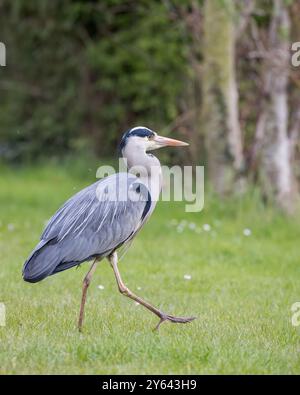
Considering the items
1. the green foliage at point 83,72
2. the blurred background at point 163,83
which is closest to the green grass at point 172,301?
the blurred background at point 163,83

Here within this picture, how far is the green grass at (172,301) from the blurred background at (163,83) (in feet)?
4.22

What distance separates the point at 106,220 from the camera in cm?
738

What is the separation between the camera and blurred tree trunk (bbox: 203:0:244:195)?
1423 centimetres

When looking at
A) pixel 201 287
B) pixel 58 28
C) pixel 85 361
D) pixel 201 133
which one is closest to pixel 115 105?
pixel 58 28

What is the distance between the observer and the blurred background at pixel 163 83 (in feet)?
46.5

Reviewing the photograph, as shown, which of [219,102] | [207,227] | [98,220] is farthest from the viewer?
[219,102]

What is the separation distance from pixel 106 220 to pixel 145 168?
0.57 m

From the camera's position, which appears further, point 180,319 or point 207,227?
point 207,227

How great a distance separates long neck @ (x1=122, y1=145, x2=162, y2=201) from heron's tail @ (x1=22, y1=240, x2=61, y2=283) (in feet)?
3.22

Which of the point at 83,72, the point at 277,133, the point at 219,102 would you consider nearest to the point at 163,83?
the point at 83,72

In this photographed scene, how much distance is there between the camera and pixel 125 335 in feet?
22.2

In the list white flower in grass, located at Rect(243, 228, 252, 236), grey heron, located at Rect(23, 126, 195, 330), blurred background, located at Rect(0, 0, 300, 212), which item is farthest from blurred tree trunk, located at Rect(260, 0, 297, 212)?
grey heron, located at Rect(23, 126, 195, 330)

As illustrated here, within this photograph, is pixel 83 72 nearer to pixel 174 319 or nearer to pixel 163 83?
pixel 163 83

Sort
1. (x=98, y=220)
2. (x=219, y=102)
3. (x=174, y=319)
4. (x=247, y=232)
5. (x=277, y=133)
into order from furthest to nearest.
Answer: (x=219, y=102) < (x=277, y=133) < (x=247, y=232) < (x=98, y=220) < (x=174, y=319)
